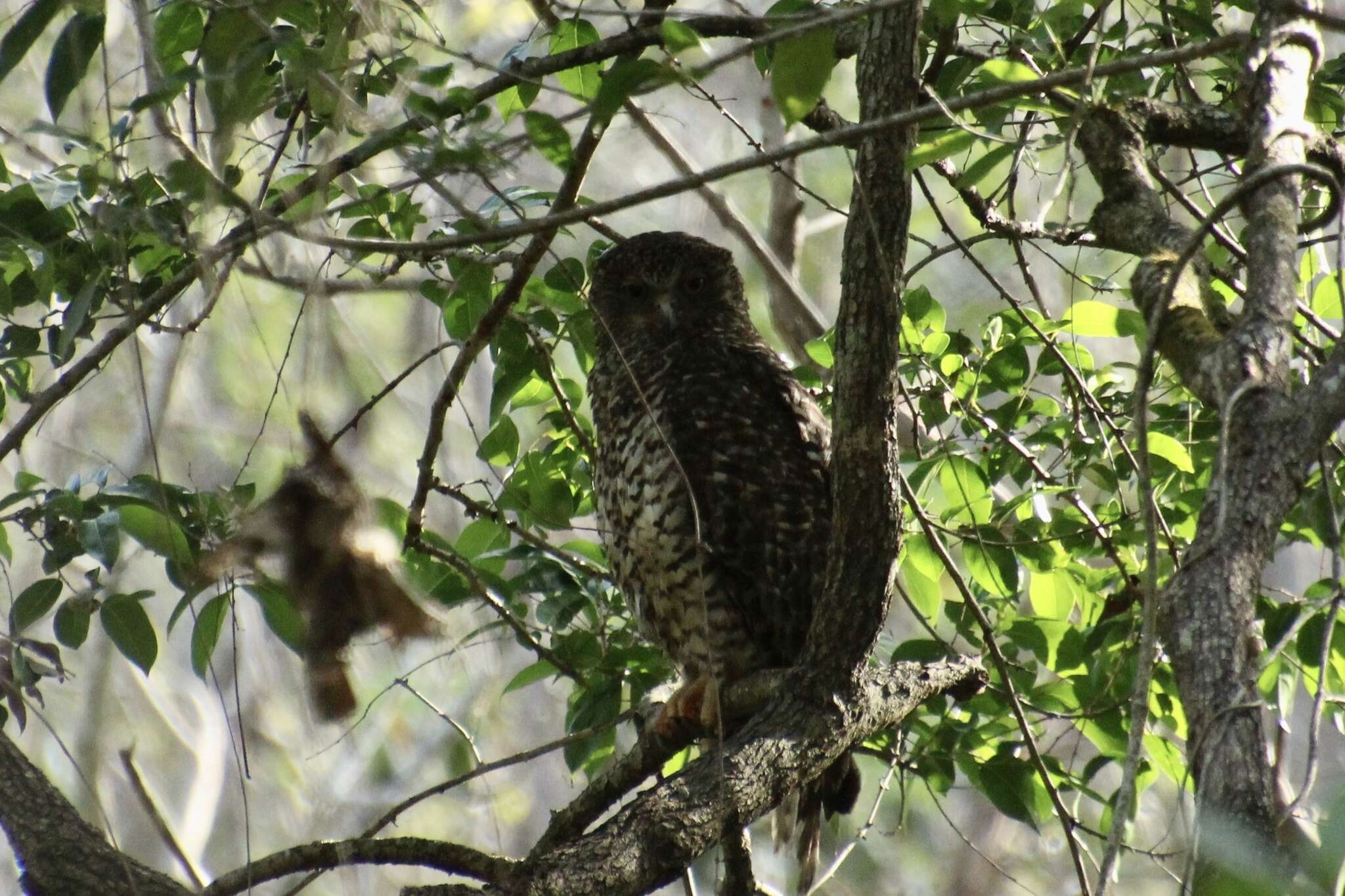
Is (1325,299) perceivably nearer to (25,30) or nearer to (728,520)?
(728,520)

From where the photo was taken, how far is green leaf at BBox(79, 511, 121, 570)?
2516mm

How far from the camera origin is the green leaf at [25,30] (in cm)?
216

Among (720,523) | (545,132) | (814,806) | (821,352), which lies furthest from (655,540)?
(545,132)

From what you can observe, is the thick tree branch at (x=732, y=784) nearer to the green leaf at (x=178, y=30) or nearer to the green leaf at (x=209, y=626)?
the green leaf at (x=209, y=626)

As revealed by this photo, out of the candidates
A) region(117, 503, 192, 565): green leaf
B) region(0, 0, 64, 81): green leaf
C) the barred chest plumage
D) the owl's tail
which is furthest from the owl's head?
region(0, 0, 64, 81): green leaf

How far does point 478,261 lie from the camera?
8.52 feet

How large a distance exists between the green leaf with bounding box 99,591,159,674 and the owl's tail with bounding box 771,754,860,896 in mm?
1824

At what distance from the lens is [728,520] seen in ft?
12.5

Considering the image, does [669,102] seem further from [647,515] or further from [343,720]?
[343,720]

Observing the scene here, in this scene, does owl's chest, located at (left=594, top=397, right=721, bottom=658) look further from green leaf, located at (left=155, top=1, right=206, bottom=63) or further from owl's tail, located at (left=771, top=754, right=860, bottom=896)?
green leaf, located at (left=155, top=1, right=206, bottom=63)

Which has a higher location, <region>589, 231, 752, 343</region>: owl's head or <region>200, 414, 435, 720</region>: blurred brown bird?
<region>589, 231, 752, 343</region>: owl's head

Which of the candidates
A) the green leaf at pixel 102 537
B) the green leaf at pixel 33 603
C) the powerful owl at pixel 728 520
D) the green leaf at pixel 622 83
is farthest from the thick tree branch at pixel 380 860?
the powerful owl at pixel 728 520

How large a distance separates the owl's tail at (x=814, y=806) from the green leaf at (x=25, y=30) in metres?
2.55

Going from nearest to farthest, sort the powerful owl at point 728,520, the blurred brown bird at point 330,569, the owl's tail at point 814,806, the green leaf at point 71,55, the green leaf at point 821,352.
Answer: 1. the blurred brown bird at point 330,569
2. the green leaf at point 71,55
3. the green leaf at point 821,352
4. the owl's tail at point 814,806
5. the powerful owl at point 728,520
